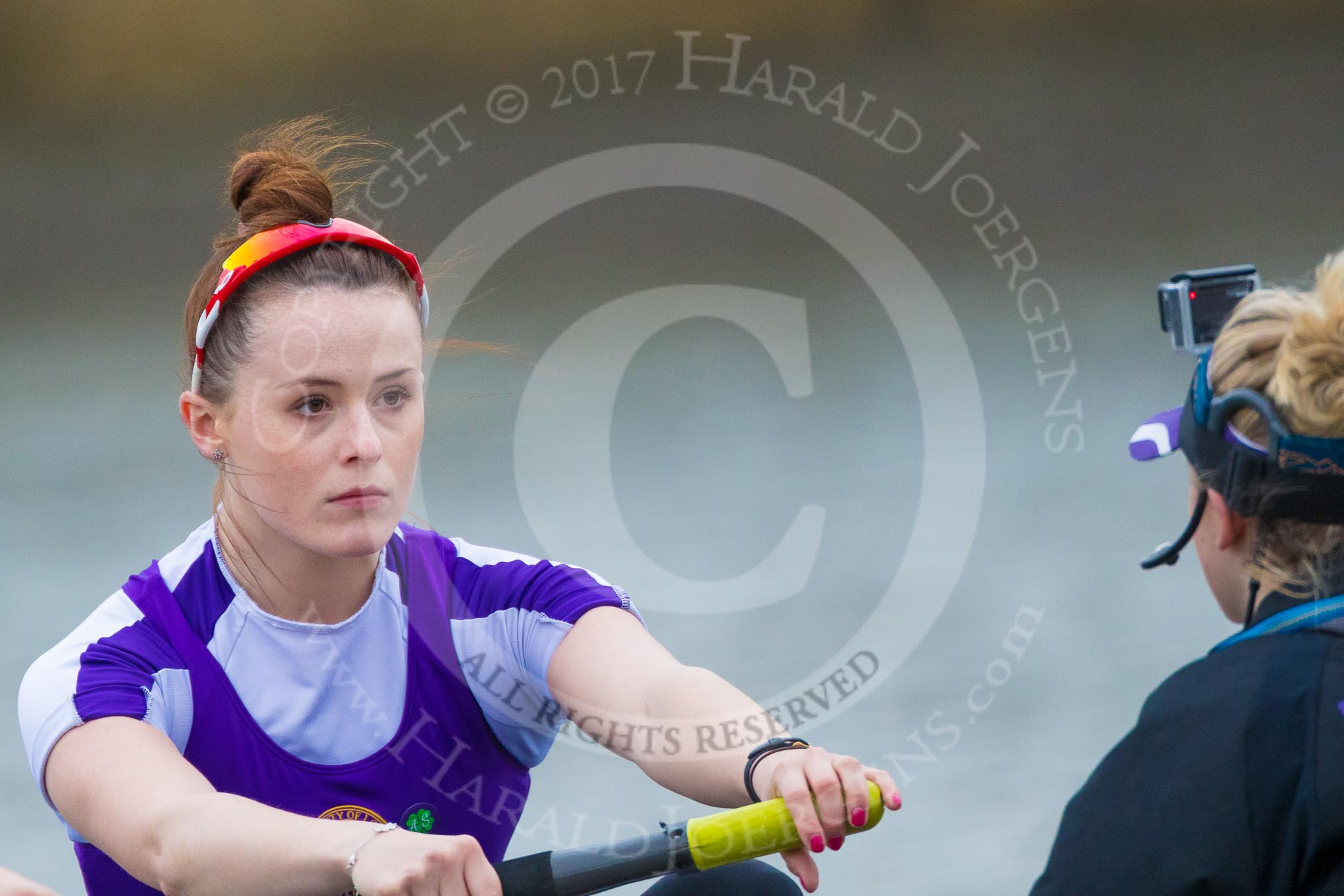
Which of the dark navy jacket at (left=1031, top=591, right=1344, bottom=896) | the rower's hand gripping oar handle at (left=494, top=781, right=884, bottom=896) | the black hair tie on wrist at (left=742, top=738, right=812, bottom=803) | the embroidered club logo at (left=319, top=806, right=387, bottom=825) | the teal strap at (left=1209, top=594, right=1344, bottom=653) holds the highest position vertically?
the embroidered club logo at (left=319, top=806, right=387, bottom=825)

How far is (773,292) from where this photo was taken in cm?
475

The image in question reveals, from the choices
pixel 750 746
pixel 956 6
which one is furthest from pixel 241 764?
pixel 956 6

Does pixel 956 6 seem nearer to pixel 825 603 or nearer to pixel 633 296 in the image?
pixel 633 296

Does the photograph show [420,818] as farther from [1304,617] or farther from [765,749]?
[1304,617]

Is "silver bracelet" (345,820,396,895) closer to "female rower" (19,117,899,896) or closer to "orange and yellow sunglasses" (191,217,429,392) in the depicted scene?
"female rower" (19,117,899,896)

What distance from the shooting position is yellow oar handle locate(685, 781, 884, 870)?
94 centimetres

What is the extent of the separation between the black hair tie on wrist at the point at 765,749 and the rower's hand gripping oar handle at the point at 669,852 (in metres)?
0.05

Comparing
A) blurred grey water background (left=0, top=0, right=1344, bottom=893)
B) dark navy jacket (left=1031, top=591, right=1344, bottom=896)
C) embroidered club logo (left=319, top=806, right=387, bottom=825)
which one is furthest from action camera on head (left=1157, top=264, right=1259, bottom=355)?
blurred grey water background (left=0, top=0, right=1344, bottom=893)

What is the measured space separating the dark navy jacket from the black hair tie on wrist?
0.64 ft

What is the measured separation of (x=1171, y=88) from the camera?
242 inches

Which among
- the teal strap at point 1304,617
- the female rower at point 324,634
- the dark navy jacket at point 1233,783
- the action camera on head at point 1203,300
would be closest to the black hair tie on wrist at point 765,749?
the female rower at point 324,634

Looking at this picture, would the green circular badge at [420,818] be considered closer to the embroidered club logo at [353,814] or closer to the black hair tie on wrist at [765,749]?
the embroidered club logo at [353,814]

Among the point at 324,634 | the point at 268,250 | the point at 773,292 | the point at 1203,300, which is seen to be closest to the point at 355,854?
the point at 324,634

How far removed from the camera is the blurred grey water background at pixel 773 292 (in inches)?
90.0
